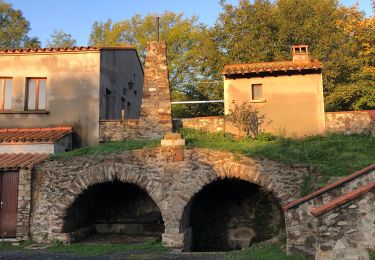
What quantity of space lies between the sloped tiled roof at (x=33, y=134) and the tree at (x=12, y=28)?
16795 millimetres

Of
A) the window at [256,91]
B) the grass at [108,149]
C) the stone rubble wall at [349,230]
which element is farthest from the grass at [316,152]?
the stone rubble wall at [349,230]

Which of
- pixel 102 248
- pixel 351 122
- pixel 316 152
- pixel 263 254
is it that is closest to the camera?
pixel 263 254

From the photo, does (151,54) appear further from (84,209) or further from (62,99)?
(84,209)

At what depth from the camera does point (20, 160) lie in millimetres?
11992

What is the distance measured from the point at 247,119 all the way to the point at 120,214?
19.9ft

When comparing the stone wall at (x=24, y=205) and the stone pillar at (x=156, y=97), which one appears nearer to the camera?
the stone wall at (x=24, y=205)

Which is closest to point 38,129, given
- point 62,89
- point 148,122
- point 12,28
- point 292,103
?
point 62,89

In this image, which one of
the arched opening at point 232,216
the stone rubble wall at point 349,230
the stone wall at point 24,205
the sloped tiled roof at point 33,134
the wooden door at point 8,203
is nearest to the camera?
the stone rubble wall at point 349,230

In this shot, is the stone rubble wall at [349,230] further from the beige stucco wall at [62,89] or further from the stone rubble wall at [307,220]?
→ the beige stucco wall at [62,89]

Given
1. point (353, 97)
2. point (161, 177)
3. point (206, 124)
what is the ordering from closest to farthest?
point (161, 177)
point (206, 124)
point (353, 97)

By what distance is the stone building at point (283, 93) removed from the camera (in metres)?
14.9

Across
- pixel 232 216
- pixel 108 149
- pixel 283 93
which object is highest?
pixel 283 93

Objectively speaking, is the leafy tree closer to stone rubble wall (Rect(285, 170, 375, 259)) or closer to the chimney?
the chimney

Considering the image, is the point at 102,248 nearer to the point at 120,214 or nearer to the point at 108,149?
the point at 108,149
